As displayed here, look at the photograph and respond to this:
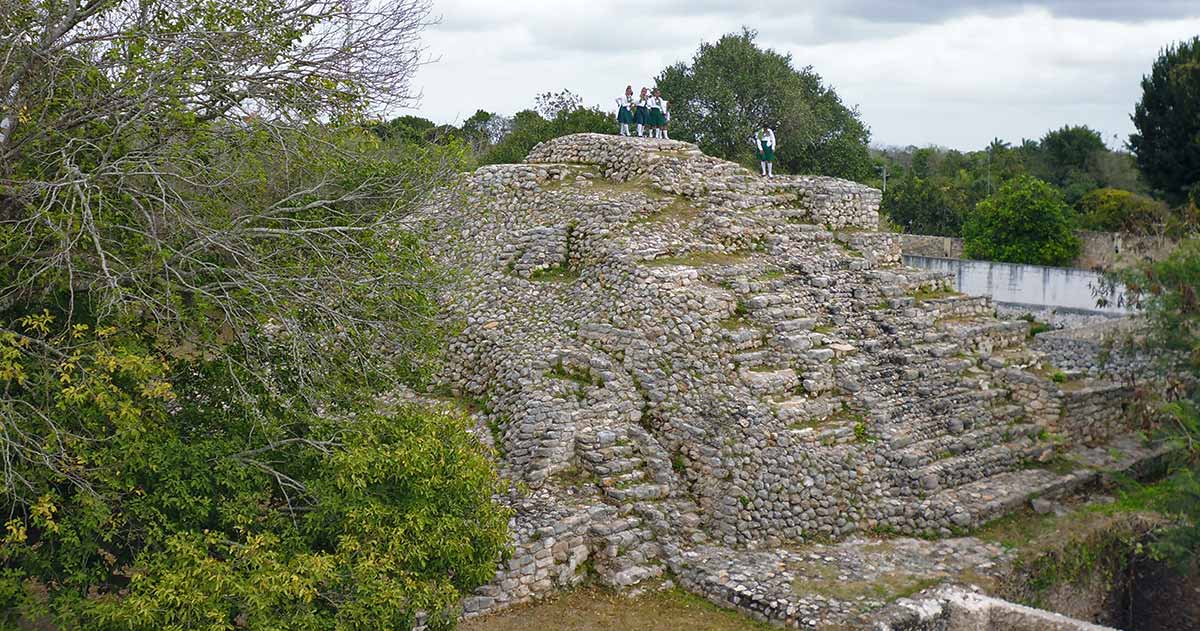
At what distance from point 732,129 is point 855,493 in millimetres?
15242

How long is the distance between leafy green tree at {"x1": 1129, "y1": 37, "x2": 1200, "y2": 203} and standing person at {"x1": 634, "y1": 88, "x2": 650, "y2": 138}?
19006mm

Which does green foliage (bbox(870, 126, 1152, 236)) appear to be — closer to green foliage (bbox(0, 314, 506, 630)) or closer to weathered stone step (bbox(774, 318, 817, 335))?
weathered stone step (bbox(774, 318, 817, 335))

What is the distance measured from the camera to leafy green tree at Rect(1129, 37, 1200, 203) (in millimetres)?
29469

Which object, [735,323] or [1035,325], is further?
[1035,325]

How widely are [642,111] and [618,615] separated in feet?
33.9

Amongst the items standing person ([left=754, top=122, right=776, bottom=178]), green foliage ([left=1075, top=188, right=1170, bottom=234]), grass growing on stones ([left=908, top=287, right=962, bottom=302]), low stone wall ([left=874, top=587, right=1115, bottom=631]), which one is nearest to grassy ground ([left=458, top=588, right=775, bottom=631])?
low stone wall ([left=874, top=587, right=1115, bottom=631])

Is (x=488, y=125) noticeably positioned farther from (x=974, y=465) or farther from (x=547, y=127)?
(x=974, y=465)

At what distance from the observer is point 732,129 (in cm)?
2647

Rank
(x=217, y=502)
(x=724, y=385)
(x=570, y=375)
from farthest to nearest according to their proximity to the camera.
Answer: (x=570, y=375), (x=724, y=385), (x=217, y=502)

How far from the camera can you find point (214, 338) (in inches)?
340

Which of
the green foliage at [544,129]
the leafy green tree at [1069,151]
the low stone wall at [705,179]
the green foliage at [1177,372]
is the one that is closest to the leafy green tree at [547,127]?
the green foliage at [544,129]

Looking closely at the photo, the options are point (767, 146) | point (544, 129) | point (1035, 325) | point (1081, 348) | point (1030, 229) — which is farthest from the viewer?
point (1030, 229)

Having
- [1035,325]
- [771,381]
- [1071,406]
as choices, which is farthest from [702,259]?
[1035,325]

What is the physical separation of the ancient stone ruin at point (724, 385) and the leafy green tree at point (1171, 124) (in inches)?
639
